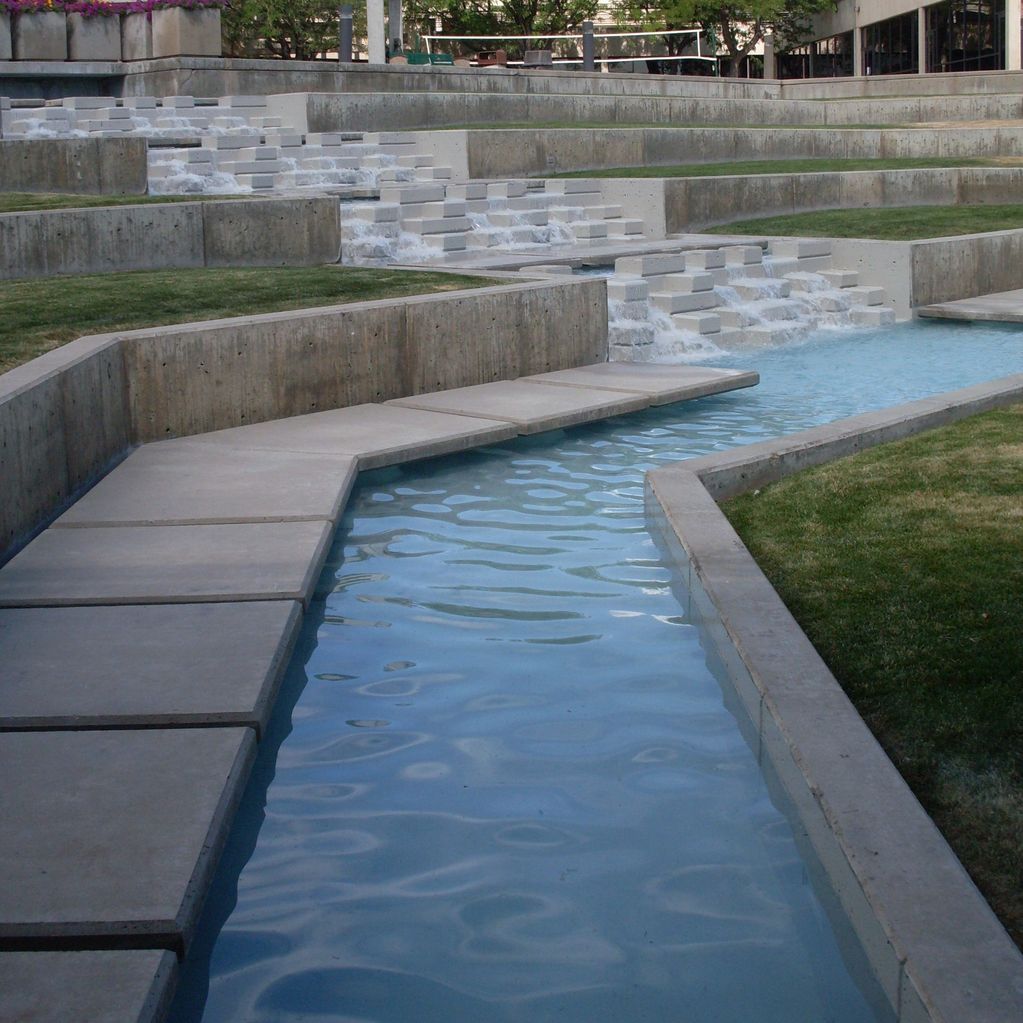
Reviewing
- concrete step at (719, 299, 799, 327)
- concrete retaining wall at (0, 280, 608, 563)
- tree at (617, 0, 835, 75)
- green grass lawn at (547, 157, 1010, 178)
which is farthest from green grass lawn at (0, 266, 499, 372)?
tree at (617, 0, 835, 75)

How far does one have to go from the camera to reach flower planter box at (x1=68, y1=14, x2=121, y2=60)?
2536 centimetres

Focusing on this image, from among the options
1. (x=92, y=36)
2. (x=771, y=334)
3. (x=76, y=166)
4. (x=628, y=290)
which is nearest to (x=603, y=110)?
(x=92, y=36)

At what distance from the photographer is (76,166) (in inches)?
605

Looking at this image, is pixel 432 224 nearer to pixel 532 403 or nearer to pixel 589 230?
pixel 589 230

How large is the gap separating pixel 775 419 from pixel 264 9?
4215 cm

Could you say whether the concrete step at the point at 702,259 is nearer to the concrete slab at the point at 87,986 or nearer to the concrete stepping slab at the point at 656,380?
the concrete stepping slab at the point at 656,380

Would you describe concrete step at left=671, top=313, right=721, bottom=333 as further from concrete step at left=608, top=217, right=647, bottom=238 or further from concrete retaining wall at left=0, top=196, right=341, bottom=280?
concrete step at left=608, top=217, right=647, bottom=238

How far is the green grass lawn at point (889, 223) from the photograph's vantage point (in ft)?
55.0

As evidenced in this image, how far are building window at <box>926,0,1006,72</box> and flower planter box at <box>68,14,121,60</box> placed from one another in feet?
111

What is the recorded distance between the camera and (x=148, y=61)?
83.5 ft

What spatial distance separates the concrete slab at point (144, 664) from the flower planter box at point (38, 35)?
74.0 ft

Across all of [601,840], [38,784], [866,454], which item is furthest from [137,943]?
[866,454]

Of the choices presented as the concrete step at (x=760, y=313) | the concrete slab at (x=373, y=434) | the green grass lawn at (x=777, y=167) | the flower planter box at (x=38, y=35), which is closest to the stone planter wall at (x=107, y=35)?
the flower planter box at (x=38, y=35)

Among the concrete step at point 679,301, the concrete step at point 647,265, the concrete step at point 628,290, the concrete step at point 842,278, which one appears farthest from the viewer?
the concrete step at point 842,278
